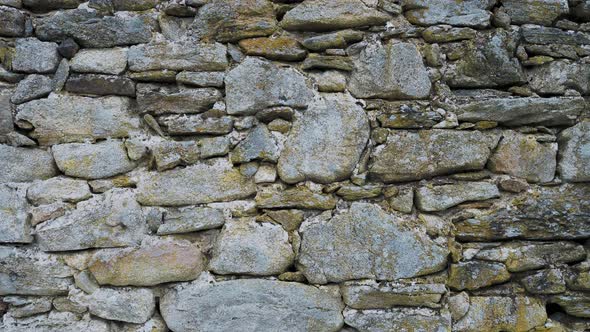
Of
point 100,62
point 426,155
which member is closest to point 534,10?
point 426,155

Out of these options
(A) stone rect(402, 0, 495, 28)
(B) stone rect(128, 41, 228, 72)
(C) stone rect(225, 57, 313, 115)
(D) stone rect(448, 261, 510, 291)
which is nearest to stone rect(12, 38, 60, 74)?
(B) stone rect(128, 41, 228, 72)

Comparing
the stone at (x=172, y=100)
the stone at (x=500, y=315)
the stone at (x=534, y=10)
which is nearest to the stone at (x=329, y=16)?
the stone at (x=172, y=100)

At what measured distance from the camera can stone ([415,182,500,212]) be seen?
6.51 feet

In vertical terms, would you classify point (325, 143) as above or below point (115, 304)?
above

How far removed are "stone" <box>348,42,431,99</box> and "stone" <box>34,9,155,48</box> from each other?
975 mm

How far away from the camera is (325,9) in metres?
2.03

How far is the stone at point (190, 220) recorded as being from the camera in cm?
193

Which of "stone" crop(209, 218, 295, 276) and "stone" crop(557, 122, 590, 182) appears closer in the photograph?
"stone" crop(209, 218, 295, 276)

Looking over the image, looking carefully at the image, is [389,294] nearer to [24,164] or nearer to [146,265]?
[146,265]

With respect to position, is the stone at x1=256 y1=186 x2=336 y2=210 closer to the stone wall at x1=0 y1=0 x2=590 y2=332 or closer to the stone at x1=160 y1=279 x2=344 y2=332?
the stone wall at x1=0 y1=0 x2=590 y2=332

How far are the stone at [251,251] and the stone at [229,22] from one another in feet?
2.80

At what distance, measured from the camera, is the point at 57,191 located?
1943mm

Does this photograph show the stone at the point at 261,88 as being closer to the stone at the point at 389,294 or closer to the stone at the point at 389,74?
the stone at the point at 389,74

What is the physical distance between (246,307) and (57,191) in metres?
0.97
